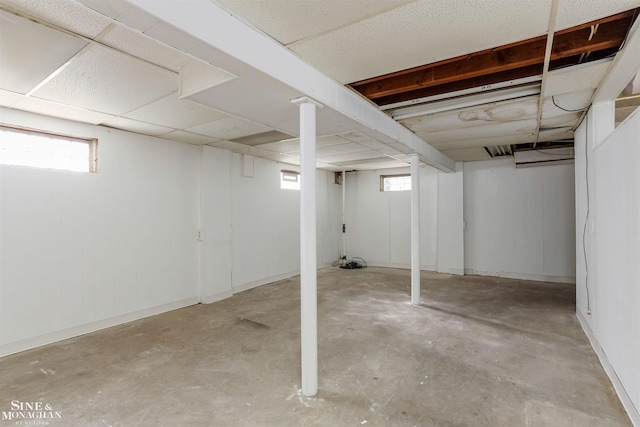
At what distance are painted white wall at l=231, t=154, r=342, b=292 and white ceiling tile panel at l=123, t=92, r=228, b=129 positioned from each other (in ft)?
5.82

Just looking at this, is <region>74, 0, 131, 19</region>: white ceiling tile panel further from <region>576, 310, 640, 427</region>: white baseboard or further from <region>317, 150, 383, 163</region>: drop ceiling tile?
<region>317, 150, 383, 163</region>: drop ceiling tile

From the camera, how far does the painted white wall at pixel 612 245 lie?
6.34ft

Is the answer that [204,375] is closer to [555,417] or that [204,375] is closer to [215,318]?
[215,318]

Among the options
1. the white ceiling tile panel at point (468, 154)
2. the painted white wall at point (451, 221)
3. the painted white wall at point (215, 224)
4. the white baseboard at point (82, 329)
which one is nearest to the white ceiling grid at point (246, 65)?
the painted white wall at point (215, 224)

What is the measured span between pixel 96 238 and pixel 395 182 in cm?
586

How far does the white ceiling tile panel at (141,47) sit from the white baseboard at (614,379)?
3442mm

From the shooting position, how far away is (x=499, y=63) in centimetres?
230

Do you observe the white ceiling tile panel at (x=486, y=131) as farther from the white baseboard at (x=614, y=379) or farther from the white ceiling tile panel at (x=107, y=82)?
the white ceiling tile panel at (x=107, y=82)

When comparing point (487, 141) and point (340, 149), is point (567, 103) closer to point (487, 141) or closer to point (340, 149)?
point (487, 141)

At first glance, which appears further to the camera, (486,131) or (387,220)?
(387,220)

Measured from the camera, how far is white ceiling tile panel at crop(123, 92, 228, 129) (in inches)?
114

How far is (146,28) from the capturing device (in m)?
1.39

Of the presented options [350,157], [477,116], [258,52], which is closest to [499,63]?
[477,116]

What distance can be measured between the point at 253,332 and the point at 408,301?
7.50ft
